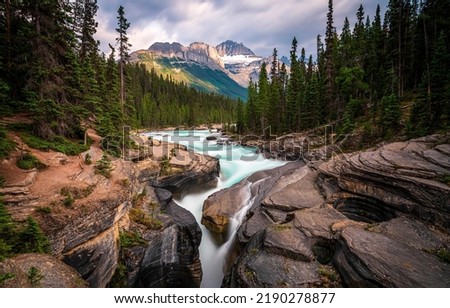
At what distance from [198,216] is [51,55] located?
51.4 ft

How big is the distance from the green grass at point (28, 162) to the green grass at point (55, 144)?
5.10ft

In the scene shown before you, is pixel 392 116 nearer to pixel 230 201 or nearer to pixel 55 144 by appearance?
pixel 230 201

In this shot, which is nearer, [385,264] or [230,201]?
[385,264]

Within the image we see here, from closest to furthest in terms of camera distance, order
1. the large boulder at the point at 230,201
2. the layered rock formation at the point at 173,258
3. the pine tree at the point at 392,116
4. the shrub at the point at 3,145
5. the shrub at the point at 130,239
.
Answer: the shrub at the point at 3,145 < the layered rock formation at the point at 173,258 < the shrub at the point at 130,239 < the large boulder at the point at 230,201 < the pine tree at the point at 392,116

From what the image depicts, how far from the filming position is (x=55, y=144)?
43.2 ft

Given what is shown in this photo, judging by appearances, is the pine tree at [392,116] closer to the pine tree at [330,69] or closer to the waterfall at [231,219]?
the pine tree at [330,69]

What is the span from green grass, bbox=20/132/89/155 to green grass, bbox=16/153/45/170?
155cm

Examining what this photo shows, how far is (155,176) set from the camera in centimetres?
1927

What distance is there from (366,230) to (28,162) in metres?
16.8

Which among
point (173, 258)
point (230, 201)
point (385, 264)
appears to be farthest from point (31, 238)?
point (230, 201)

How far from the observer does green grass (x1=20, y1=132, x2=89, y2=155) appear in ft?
40.4

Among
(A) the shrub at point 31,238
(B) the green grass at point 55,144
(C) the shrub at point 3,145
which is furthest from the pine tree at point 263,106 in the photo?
(A) the shrub at point 31,238

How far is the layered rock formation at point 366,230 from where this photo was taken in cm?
698

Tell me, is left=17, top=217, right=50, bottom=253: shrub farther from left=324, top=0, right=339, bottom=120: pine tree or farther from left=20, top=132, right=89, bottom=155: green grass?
left=324, top=0, right=339, bottom=120: pine tree
